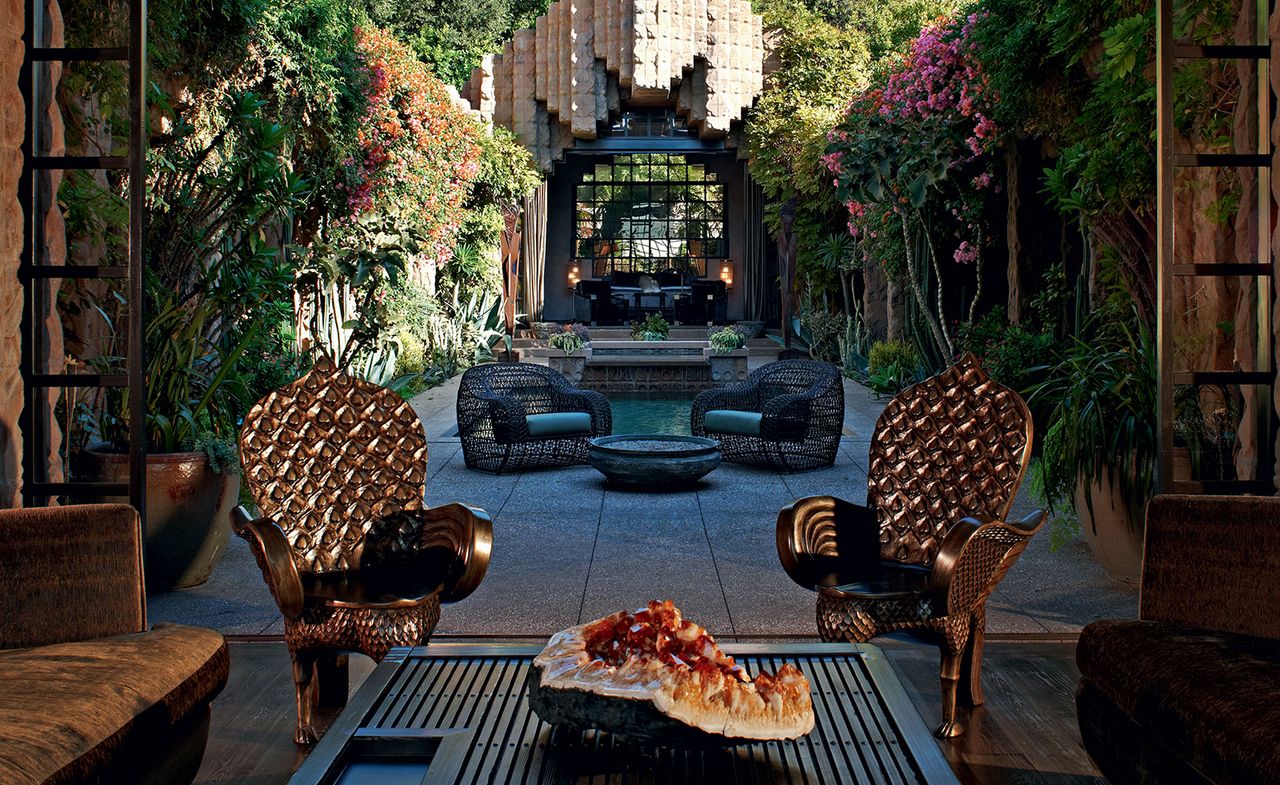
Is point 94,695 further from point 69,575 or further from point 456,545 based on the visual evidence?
point 456,545

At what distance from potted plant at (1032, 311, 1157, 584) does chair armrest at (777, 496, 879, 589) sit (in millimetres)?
1352

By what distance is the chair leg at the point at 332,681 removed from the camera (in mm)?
3156

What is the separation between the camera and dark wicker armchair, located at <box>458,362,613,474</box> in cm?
706

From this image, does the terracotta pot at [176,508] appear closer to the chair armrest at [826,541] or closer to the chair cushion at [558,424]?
the chair armrest at [826,541]

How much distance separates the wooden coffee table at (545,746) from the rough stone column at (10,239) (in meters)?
1.50

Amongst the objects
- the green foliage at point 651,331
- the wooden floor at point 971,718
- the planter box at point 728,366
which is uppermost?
the green foliage at point 651,331

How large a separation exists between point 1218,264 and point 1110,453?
1304 millimetres

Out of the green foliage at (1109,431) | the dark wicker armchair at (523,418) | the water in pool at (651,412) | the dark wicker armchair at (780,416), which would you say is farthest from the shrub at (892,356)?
the green foliage at (1109,431)

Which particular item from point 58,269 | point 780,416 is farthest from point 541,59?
point 58,269

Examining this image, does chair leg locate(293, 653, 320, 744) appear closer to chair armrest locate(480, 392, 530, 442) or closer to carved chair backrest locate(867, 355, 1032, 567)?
carved chair backrest locate(867, 355, 1032, 567)

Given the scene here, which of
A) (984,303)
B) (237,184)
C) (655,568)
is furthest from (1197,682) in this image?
(984,303)

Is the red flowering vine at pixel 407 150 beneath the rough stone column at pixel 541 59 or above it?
beneath

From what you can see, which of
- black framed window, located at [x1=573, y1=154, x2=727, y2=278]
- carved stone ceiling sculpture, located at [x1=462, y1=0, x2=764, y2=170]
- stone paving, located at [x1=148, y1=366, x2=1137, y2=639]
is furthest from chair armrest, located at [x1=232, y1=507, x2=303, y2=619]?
black framed window, located at [x1=573, y1=154, x2=727, y2=278]

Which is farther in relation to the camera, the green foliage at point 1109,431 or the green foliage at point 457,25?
the green foliage at point 457,25
